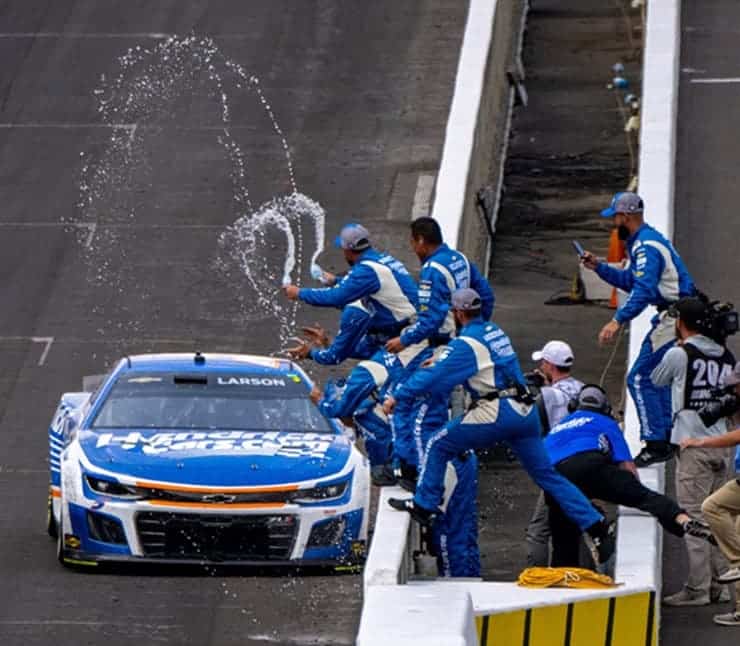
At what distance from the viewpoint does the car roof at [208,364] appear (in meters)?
17.6

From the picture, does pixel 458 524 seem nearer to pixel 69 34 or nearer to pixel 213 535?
pixel 213 535

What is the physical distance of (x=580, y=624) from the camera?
500 inches

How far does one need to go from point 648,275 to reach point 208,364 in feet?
11.5

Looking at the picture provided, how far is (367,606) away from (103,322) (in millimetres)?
13251

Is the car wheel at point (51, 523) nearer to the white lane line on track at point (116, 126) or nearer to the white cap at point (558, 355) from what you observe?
the white cap at point (558, 355)

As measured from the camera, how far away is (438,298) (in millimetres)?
15375

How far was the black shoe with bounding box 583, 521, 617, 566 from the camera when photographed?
13922mm

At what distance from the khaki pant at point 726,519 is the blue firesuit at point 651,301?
68.9 inches

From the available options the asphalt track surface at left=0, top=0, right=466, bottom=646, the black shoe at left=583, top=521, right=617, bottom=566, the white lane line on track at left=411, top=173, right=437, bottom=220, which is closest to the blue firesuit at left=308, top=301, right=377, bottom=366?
the asphalt track surface at left=0, top=0, right=466, bottom=646

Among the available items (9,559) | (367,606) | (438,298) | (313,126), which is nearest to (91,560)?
(9,559)

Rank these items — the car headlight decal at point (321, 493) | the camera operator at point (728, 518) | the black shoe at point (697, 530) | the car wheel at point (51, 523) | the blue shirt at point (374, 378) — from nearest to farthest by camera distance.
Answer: the black shoe at point (697, 530) < the camera operator at point (728, 518) < the car headlight decal at point (321, 493) < the blue shirt at point (374, 378) < the car wheel at point (51, 523)

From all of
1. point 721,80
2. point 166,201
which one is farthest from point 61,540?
point 721,80

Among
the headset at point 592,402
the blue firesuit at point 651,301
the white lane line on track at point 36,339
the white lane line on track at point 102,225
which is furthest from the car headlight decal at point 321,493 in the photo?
the white lane line on track at point 102,225

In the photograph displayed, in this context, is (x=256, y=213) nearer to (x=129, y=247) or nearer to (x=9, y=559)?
(x=129, y=247)
